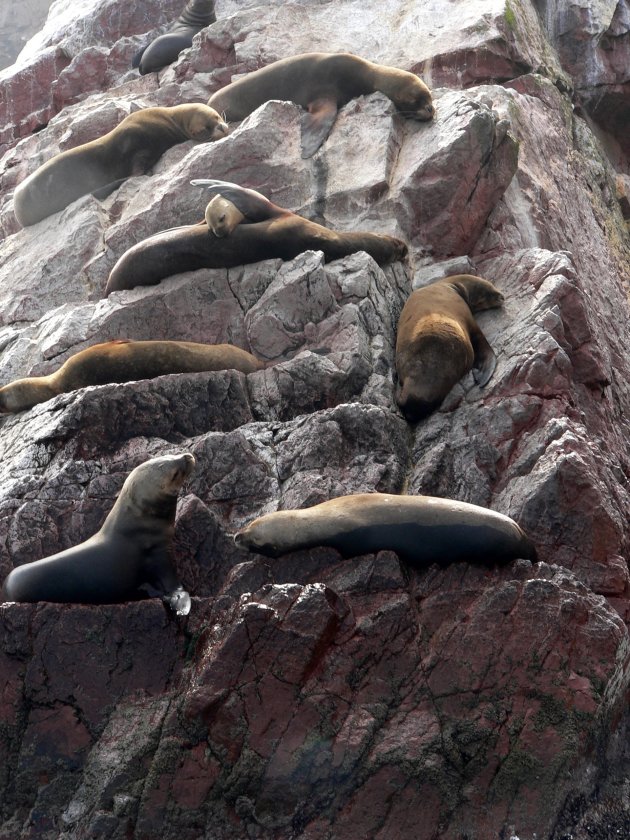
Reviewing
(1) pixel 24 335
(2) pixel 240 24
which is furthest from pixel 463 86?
(1) pixel 24 335

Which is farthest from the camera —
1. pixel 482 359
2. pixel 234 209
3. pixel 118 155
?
pixel 118 155

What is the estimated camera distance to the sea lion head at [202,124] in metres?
13.3

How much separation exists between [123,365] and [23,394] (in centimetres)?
104

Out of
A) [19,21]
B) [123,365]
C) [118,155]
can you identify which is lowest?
[19,21]

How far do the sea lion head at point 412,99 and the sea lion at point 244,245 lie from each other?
242 centimetres

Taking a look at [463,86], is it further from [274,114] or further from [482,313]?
[482,313]

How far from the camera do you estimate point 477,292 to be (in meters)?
10.0

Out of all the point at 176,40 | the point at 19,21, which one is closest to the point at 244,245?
the point at 176,40

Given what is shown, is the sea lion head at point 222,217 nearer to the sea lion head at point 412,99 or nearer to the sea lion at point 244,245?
the sea lion at point 244,245

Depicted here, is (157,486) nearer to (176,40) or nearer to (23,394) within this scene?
(23,394)

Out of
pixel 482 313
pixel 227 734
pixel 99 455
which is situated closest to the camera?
pixel 227 734

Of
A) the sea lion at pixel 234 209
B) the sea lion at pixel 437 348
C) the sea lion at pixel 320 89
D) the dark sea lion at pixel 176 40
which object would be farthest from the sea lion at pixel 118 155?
the sea lion at pixel 437 348

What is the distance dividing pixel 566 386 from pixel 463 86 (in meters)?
7.15

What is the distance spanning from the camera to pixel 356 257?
1001cm
